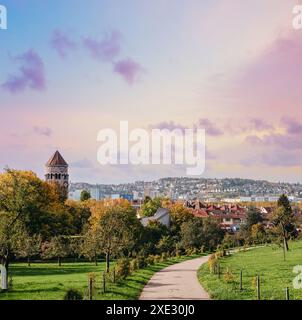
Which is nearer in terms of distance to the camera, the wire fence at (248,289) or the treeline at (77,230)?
the wire fence at (248,289)

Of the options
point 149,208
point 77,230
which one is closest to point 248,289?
point 77,230

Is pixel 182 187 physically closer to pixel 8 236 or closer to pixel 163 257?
pixel 8 236

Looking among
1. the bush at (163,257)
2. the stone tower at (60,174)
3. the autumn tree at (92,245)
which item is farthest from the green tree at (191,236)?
the autumn tree at (92,245)

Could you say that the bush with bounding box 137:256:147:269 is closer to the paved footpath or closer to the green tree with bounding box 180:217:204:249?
the paved footpath

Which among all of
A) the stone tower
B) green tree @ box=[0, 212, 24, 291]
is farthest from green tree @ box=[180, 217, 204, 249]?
green tree @ box=[0, 212, 24, 291]

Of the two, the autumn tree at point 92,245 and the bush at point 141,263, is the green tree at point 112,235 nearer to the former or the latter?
the autumn tree at point 92,245

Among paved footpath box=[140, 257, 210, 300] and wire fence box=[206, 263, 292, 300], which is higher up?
wire fence box=[206, 263, 292, 300]

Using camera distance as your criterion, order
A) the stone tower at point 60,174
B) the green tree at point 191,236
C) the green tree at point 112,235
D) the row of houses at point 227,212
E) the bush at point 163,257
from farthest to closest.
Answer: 1. the row of houses at point 227,212
2. the stone tower at point 60,174
3. the green tree at point 191,236
4. the bush at point 163,257
5. the green tree at point 112,235

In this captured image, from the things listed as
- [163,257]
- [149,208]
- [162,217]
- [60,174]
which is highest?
[60,174]

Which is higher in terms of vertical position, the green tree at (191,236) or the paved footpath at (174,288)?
the green tree at (191,236)

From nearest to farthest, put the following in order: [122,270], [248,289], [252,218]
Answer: [248,289] < [122,270] < [252,218]

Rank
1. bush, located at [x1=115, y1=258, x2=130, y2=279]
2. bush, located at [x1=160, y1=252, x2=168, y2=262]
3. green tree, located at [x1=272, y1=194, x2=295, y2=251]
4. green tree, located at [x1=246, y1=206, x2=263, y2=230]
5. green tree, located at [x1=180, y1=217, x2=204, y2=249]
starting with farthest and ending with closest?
green tree, located at [x1=246, y1=206, x2=263, y2=230] → green tree, located at [x1=180, y1=217, x2=204, y2=249] → green tree, located at [x1=272, y1=194, x2=295, y2=251] → bush, located at [x1=160, y1=252, x2=168, y2=262] → bush, located at [x1=115, y1=258, x2=130, y2=279]
